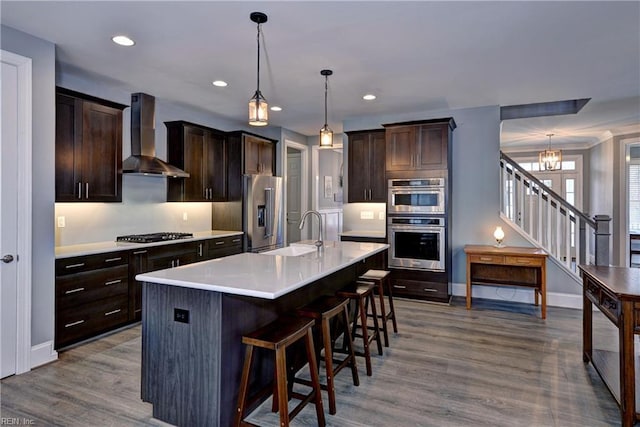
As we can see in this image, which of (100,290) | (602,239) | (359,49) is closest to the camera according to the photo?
(359,49)

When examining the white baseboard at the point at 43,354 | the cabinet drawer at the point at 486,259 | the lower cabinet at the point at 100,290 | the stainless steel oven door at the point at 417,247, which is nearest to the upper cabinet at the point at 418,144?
the stainless steel oven door at the point at 417,247

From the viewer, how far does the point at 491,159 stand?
5199 millimetres

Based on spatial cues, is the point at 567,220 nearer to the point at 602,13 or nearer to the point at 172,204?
the point at 602,13

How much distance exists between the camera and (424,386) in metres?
2.76

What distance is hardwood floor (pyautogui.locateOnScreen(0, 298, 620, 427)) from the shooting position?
236 cm

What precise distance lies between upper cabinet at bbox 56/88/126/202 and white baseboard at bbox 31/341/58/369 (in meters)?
1.28

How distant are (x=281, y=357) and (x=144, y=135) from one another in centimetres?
353

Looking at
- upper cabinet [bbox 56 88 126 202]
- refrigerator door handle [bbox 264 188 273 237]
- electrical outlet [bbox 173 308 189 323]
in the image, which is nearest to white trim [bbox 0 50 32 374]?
upper cabinet [bbox 56 88 126 202]

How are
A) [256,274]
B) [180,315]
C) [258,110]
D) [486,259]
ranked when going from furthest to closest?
[486,259] → [258,110] → [256,274] → [180,315]

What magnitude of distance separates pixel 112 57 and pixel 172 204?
85.2 inches

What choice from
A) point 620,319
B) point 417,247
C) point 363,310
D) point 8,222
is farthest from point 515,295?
A: point 8,222

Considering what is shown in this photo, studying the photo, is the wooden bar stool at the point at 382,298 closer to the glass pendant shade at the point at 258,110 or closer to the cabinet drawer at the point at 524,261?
the cabinet drawer at the point at 524,261

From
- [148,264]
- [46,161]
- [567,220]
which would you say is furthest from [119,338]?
[567,220]

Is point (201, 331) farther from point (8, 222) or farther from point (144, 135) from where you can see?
point (144, 135)
